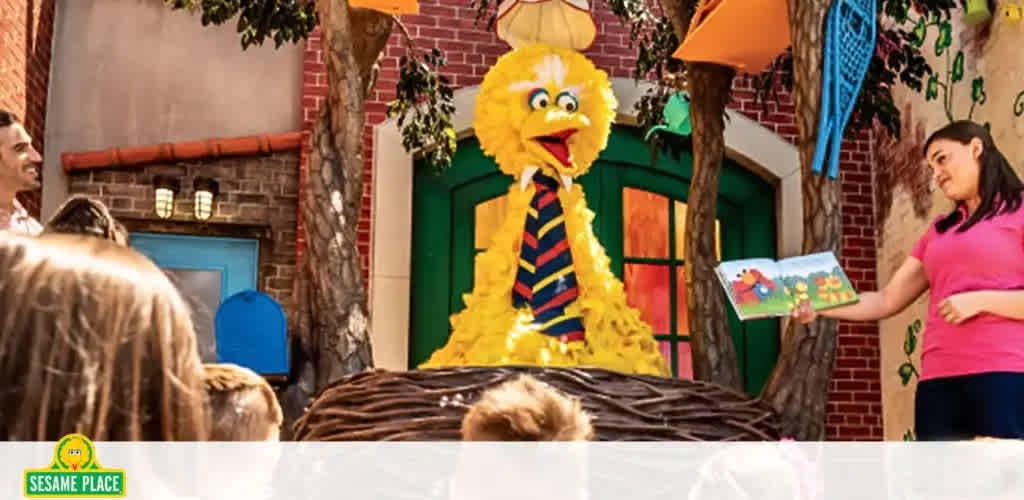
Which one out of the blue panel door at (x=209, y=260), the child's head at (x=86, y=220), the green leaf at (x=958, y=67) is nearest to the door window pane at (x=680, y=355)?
the green leaf at (x=958, y=67)

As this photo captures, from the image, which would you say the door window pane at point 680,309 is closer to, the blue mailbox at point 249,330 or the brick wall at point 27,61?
the blue mailbox at point 249,330

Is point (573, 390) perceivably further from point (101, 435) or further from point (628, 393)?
point (101, 435)

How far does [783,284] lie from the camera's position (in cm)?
232

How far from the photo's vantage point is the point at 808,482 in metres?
1.85

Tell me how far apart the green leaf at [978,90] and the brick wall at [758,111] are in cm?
93

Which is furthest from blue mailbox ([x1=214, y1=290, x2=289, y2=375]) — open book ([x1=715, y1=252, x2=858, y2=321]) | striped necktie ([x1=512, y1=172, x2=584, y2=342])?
open book ([x1=715, y1=252, x2=858, y2=321])

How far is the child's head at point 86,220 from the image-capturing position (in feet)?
5.86

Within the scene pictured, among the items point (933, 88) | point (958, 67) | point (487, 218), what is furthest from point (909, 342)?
point (487, 218)

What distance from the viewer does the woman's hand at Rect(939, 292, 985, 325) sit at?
2.34m

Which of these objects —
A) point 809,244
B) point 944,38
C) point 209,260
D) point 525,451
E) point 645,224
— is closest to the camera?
point 525,451

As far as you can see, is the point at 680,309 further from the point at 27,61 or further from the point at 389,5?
the point at 27,61

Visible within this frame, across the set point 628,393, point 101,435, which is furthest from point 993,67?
point 101,435

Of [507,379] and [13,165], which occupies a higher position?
[13,165]

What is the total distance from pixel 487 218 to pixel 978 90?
1.95m
